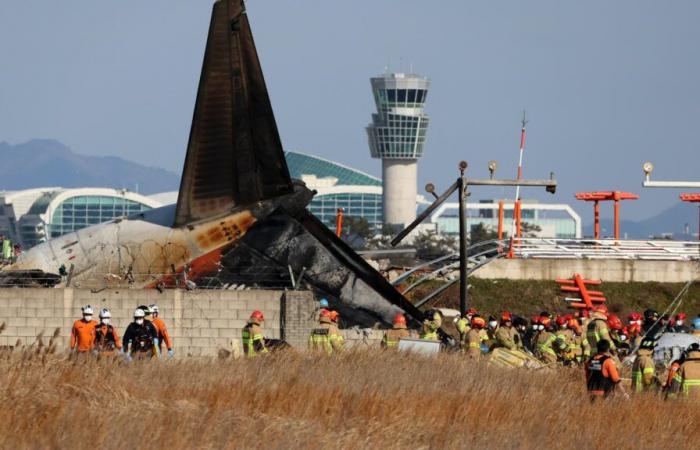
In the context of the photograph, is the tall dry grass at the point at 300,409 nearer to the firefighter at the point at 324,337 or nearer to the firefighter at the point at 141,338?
the firefighter at the point at 141,338

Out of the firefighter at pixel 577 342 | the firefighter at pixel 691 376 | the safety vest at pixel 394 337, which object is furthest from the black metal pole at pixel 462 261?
the firefighter at pixel 691 376

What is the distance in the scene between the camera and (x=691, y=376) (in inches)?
878

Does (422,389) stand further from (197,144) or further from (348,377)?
(197,144)


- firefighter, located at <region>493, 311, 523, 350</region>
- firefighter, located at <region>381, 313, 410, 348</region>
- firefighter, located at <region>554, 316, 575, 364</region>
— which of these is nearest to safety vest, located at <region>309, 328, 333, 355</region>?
firefighter, located at <region>381, 313, 410, 348</region>

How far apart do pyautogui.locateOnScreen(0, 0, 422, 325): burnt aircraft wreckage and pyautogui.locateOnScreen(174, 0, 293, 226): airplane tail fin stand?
0.02 m

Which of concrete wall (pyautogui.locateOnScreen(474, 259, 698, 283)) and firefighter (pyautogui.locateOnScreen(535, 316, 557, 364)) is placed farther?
concrete wall (pyautogui.locateOnScreen(474, 259, 698, 283))

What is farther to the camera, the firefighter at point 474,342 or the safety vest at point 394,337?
the safety vest at point 394,337

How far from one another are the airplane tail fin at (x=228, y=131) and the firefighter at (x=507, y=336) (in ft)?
24.3

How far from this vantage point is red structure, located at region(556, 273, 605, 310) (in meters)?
50.2

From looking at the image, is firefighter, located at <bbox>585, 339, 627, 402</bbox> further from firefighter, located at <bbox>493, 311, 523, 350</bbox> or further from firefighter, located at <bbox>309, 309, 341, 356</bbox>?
firefighter, located at <bbox>493, 311, 523, 350</bbox>

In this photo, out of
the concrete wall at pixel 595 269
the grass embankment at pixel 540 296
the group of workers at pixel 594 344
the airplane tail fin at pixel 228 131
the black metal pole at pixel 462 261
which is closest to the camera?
the group of workers at pixel 594 344

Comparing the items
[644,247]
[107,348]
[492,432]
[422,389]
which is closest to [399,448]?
[492,432]

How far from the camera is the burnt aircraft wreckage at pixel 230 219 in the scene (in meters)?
37.0

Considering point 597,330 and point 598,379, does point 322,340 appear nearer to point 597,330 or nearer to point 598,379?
point 597,330
